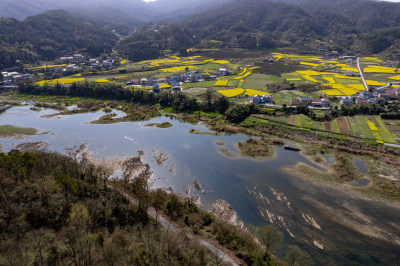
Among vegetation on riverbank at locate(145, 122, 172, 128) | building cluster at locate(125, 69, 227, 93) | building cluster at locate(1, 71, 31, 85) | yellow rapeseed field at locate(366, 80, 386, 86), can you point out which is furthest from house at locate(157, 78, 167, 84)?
yellow rapeseed field at locate(366, 80, 386, 86)

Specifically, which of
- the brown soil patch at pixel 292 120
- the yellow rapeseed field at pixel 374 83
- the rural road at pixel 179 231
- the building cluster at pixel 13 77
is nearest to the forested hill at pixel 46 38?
the building cluster at pixel 13 77

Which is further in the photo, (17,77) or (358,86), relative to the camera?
(17,77)

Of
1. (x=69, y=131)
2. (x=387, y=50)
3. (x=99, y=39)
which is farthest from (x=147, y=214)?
(x=99, y=39)

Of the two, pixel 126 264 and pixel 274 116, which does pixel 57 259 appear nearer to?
pixel 126 264

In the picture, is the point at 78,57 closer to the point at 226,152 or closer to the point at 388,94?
the point at 226,152

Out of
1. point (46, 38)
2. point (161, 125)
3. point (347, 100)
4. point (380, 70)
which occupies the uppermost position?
point (46, 38)

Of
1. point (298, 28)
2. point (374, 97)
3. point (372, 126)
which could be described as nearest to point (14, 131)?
point (372, 126)
